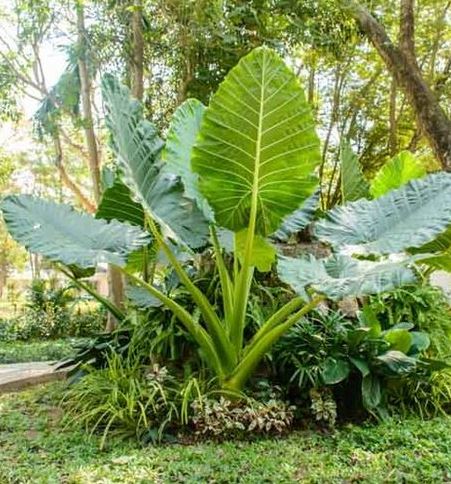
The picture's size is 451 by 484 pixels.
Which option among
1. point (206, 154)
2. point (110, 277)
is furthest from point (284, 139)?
point (110, 277)

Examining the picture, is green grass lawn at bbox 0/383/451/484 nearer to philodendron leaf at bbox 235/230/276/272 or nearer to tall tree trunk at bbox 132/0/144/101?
philodendron leaf at bbox 235/230/276/272

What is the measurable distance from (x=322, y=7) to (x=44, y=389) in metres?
5.25

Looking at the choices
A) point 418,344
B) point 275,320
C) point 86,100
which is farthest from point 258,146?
point 86,100

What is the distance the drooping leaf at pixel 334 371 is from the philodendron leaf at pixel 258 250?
0.71 metres

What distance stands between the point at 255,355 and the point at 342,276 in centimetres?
101

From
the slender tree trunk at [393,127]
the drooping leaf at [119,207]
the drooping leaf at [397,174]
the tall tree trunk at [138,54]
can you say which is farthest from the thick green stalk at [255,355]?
the slender tree trunk at [393,127]

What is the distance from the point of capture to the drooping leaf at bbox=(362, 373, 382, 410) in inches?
126

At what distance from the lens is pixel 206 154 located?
293 centimetres

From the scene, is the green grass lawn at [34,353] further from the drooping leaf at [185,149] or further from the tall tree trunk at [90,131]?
the drooping leaf at [185,149]

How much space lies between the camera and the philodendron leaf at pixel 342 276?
213cm

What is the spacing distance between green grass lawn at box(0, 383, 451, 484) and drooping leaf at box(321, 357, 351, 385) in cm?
28

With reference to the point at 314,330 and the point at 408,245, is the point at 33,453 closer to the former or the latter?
the point at 314,330

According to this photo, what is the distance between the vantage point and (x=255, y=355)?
3154 mm

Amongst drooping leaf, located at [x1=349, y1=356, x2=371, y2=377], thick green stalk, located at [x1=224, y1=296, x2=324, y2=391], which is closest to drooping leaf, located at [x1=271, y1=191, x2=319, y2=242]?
thick green stalk, located at [x1=224, y1=296, x2=324, y2=391]
